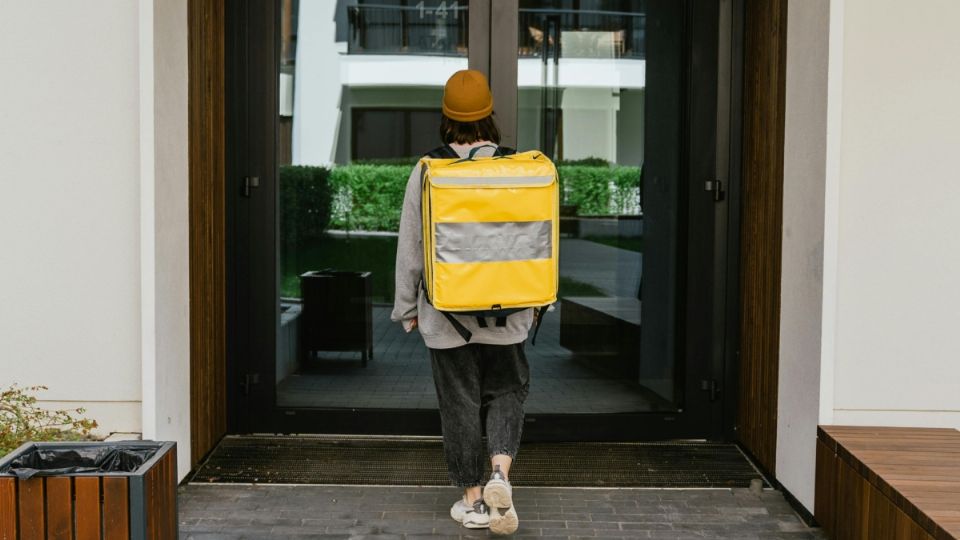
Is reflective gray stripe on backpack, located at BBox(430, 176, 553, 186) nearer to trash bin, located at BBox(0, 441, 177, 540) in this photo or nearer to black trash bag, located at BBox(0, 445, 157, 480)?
black trash bag, located at BBox(0, 445, 157, 480)

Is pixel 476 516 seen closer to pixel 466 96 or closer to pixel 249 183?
pixel 466 96

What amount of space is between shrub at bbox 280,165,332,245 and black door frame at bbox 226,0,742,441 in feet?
0.18

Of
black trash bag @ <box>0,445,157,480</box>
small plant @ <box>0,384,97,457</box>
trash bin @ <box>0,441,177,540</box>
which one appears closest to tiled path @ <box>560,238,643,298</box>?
small plant @ <box>0,384,97,457</box>

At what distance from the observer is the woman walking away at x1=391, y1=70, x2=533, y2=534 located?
12.4ft

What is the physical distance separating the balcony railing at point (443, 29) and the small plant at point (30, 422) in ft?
7.12

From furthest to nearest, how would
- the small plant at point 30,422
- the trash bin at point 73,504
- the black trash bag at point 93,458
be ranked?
the small plant at point 30,422 < the black trash bag at point 93,458 < the trash bin at point 73,504

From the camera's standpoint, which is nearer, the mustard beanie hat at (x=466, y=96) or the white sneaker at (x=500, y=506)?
the white sneaker at (x=500, y=506)

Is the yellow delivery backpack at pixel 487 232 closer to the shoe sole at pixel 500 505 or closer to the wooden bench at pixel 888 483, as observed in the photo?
the shoe sole at pixel 500 505

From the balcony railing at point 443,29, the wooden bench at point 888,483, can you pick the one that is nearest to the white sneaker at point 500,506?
the wooden bench at point 888,483

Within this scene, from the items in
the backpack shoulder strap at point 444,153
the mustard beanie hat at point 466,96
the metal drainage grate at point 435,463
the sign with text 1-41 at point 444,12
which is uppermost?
the sign with text 1-41 at point 444,12

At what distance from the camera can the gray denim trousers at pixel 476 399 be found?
12.8ft

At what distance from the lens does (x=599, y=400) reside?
17.3 feet

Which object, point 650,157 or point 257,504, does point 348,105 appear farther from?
point 257,504

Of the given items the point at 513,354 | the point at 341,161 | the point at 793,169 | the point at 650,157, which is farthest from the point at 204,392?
the point at 793,169
